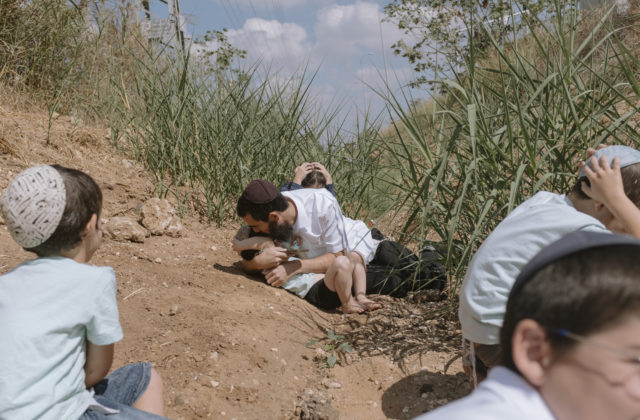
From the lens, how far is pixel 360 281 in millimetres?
3439

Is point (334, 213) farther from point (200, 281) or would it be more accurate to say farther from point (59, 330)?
point (59, 330)

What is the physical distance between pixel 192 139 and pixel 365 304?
6.31ft

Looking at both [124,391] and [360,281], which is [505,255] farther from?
[360,281]

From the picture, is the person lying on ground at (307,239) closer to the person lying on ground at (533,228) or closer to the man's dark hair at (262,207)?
the man's dark hair at (262,207)

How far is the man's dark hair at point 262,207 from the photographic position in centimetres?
322

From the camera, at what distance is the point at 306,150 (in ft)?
14.9

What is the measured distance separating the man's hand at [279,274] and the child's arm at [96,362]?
1926mm

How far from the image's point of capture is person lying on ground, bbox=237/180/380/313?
3.25 meters

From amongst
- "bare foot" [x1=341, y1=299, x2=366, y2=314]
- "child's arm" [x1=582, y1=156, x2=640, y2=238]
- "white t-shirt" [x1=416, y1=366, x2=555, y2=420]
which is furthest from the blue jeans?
"bare foot" [x1=341, y1=299, x2=366, y2=314]

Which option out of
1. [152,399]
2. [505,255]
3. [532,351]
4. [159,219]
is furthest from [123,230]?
[532,351]

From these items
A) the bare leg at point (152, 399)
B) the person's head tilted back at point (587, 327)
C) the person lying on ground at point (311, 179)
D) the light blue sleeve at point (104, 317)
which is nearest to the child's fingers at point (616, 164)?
the person's head tilted back at point (587, 327)

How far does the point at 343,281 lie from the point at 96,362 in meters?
1.96

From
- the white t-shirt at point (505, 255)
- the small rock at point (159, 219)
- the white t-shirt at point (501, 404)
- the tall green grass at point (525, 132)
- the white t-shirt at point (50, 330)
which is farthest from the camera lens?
the small rock at point (159, 219)

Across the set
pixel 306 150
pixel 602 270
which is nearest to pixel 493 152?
pixel 602 270
